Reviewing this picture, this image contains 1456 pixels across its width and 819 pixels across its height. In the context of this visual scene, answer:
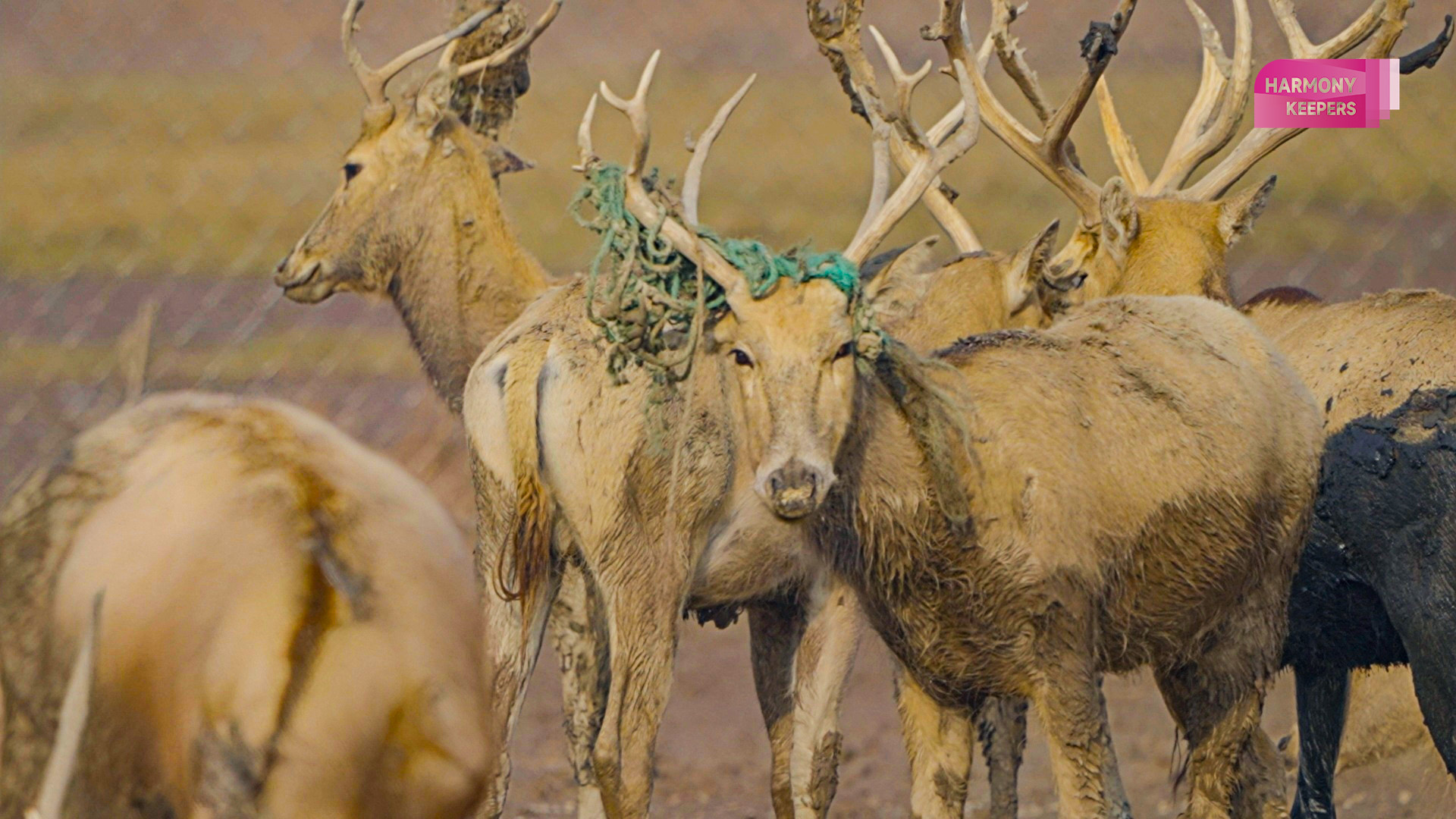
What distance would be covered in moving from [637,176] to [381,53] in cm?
931

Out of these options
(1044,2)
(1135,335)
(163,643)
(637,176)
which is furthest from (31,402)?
(1044,2)

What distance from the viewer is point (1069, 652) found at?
3.98 m

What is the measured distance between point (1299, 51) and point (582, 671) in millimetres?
3427

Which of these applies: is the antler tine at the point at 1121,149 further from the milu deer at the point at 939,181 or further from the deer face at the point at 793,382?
the deer face at the point at 793,382

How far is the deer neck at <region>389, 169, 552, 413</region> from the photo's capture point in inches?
257

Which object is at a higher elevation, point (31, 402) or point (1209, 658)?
point (31, 402)

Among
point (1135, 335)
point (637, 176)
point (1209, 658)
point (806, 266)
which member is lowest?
point (1209, 658)

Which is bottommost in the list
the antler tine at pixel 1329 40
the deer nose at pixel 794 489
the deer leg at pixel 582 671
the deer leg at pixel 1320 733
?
the deer leg at pixel 1320 733

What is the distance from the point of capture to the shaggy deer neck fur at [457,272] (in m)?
6.52

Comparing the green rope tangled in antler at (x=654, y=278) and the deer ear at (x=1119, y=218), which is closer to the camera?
the green rope tangled in antler at (x=654, y=278)

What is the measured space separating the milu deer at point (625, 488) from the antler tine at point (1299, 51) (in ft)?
5.90

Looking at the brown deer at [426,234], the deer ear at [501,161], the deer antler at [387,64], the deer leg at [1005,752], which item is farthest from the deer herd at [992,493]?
the deer antler at [387,64]

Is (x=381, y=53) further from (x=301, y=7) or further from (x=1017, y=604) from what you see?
(x=1017, y=604)

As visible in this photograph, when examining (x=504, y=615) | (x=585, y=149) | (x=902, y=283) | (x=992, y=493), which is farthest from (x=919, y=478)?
(x=504, y=615)
